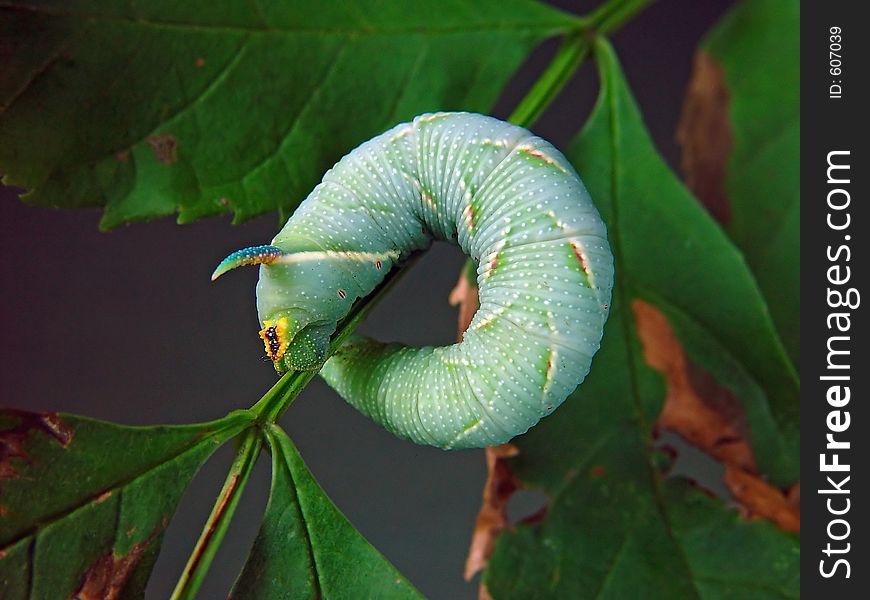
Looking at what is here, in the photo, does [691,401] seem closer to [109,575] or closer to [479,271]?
[479,271]

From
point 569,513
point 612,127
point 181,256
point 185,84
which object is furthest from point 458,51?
point 181,256

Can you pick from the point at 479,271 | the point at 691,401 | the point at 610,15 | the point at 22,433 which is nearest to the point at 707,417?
the point at 691,401

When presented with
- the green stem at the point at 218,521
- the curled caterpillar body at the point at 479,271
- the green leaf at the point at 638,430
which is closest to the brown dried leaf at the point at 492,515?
the green leaf at the point at 638,430

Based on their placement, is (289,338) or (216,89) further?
(216,89)

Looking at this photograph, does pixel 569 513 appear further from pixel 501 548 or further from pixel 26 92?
pixel 26 92

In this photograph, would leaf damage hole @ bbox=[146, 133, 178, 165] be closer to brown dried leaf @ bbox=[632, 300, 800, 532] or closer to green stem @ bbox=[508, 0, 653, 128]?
green stem @ bbox=[508, 0, 653, 128]

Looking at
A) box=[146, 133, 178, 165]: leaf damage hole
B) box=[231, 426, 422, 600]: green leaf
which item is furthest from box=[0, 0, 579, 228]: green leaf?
box=[231, 426, 422, 600]: green leaf
